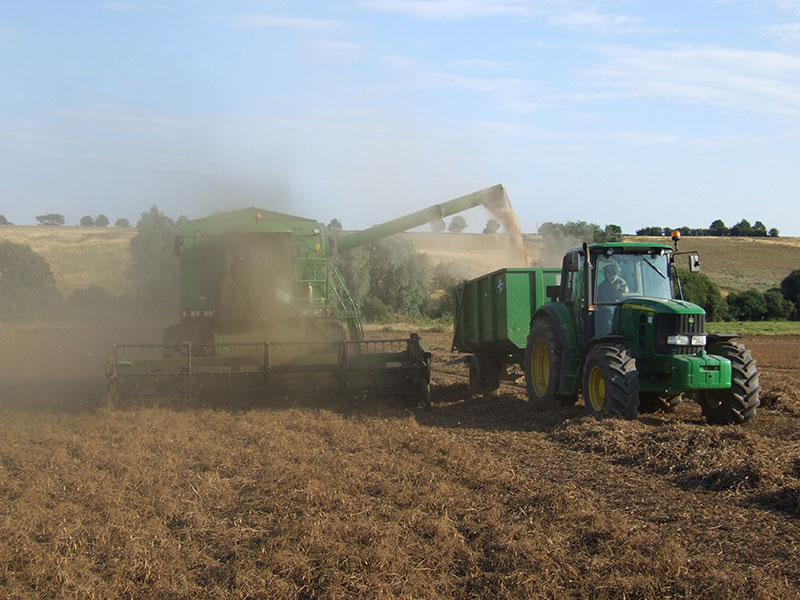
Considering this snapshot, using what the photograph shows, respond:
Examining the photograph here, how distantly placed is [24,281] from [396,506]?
1582 inches

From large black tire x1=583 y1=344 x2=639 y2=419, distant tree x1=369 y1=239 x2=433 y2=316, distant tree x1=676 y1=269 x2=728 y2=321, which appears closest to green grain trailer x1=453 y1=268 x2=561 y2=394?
large black tire x1=583 y1=344 x2=639 y2=419

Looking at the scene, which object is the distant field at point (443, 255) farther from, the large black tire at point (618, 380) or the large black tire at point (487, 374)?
the large black tire at point (618, 380)

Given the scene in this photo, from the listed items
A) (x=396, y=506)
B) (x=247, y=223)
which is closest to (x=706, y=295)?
(x=247, y=223)

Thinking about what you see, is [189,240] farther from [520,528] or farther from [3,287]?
[3,287]

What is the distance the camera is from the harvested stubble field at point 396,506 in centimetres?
459

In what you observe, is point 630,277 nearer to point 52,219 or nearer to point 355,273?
point 355,273

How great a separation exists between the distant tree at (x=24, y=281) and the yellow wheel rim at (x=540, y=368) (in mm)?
33162

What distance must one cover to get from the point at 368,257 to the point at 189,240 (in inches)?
1161

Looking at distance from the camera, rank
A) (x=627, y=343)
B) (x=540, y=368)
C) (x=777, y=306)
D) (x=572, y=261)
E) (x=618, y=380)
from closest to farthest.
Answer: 1. (x=618, y=380)
2. (x=627, y=343)
3. (x=572, y=261)
4. (x=540, y=368)
5. (x=777, y=306)

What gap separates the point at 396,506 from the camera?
20.1ft

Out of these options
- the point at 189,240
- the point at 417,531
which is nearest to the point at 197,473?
the point at 417,531

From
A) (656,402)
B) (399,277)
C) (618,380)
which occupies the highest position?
(399,277)

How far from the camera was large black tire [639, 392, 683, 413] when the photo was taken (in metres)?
10.3

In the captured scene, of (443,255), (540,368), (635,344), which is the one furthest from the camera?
(443,255)
